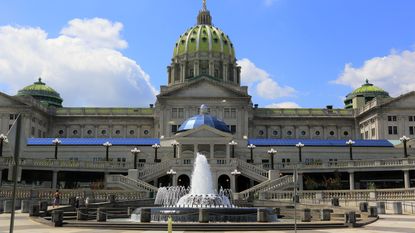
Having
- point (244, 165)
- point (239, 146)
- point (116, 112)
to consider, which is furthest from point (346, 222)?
point (116, 112)

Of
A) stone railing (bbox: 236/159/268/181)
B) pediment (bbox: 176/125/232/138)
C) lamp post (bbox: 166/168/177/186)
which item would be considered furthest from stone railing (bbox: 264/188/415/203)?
pediment (bbox: 176/125/232/138)

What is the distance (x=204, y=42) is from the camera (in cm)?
14975

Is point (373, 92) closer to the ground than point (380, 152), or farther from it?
farther from it

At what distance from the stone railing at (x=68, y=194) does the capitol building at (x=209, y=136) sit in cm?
747

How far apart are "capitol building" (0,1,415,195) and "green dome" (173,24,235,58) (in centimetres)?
35

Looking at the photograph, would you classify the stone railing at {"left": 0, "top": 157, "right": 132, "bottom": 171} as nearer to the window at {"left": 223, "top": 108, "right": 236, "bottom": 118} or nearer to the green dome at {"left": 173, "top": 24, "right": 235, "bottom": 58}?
the window at {"left": 223, "top": 108, "right": 236, "bottom": 118}

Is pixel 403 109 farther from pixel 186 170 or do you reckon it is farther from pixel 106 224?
pixel 106 224

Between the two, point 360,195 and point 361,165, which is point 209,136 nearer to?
point 361,165

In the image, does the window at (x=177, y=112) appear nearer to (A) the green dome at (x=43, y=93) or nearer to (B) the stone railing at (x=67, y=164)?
(B) the stone railing at (x=67, y=164)

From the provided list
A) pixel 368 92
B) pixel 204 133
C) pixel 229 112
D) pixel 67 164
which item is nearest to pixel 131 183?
pixel 67 164

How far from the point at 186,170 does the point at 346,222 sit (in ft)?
157

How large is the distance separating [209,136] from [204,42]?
6615 cm

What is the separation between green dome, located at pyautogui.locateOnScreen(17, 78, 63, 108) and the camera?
147 metres

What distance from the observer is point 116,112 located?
5433 inches
